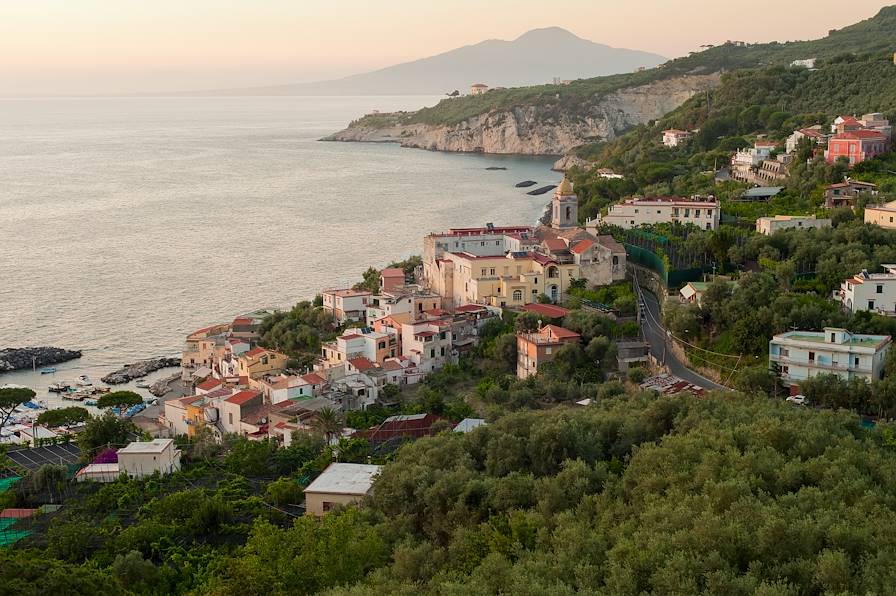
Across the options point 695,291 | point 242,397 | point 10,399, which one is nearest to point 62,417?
point 10,399

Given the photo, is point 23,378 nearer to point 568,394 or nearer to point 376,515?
point 568,394

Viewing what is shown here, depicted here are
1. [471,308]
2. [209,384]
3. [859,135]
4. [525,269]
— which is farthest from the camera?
[859,135]

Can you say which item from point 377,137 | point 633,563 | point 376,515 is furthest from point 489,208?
point 377,137

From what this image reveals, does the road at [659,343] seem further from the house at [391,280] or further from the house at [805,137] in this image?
the house at [805,137]

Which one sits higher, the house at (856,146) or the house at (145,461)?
the house at (856,146)

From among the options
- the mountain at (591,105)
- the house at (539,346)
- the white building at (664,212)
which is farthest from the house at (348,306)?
the mountain at (591,105)

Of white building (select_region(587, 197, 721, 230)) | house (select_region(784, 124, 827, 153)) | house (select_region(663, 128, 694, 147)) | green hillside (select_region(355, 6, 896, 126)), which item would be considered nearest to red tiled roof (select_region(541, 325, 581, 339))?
white building (select_region(587, 197, 721, 230))

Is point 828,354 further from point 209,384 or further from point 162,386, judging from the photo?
point 162,386
